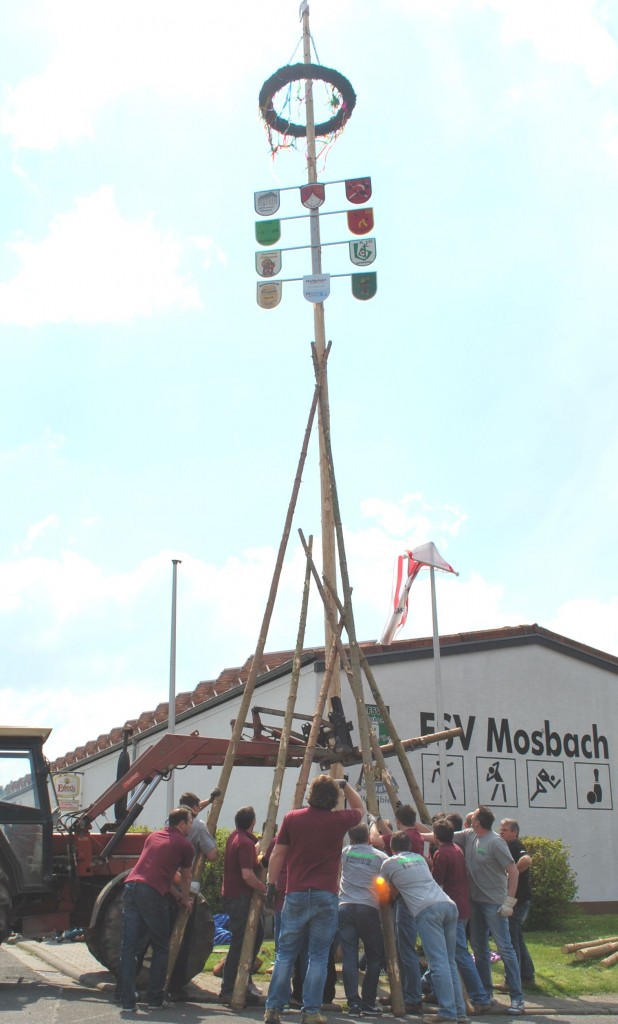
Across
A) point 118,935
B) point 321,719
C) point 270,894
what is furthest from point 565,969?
point 118,935

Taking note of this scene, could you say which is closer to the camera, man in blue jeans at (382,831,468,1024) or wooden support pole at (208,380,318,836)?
man in blue jeans at (382,831,468,1024)

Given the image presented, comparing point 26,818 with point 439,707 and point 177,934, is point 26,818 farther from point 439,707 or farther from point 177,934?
point 439,707

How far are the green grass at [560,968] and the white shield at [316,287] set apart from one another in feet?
26.2

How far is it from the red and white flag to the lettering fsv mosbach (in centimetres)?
195

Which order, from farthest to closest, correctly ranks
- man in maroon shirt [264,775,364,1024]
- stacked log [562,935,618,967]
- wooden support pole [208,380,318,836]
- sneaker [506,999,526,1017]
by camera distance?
stacked log [562,935,618,967]
wooden support pole [208,380,318,836]
sneaker [506,999,526,1017]
man in maroon shirt [264,775,364,1024]

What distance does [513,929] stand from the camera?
985 cm

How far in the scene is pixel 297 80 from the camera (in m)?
13.5

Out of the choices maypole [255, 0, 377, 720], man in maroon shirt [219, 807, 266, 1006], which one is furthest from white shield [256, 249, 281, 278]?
man in maroon shirt [219, 807, 266, 1006]

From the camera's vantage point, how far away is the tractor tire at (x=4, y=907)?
30.4ft

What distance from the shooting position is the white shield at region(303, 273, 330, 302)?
12.8 m

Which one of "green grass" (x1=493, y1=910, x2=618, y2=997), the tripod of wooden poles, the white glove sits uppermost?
the tripod of wooden poles

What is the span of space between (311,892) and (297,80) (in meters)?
10.7

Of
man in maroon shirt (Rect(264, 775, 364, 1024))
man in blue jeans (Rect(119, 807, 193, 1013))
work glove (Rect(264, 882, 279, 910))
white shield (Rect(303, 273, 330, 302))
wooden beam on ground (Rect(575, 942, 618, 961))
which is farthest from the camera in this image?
white shield (Rect(303, 273, 330, 302))

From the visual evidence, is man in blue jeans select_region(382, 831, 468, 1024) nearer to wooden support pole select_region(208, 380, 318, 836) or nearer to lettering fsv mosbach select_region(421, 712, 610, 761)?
wooden support pole select_region(208, 380, 318, 836)
